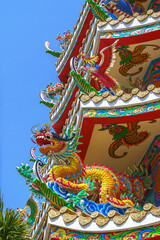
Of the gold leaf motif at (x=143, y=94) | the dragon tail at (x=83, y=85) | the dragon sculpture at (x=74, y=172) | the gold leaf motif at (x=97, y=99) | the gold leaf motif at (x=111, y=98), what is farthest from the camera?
the dragon tail at (x=83, y=85)

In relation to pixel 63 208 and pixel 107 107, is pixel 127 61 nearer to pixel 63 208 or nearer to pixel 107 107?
pixel 107 107

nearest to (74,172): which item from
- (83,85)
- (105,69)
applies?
(83,85)

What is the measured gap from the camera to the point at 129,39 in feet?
48.9

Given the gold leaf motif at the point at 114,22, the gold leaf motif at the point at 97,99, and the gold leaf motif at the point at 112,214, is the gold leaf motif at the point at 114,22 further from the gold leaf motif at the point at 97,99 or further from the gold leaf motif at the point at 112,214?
the gold leaf motif at the point at 112,214

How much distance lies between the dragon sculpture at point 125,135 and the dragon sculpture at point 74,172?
49.6 inches

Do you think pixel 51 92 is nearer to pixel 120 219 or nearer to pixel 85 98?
pixel 85 98

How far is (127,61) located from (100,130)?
2895 mm

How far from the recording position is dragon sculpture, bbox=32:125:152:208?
1232 cm

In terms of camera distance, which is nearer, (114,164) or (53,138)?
(53,138)

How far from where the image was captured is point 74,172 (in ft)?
41.5

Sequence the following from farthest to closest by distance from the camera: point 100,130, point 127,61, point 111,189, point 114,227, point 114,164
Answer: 1. point 127,61
2. point 114,164
3. point 100,130
4. point 111,189
5. point 114,227

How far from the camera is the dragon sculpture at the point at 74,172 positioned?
12.3 metres

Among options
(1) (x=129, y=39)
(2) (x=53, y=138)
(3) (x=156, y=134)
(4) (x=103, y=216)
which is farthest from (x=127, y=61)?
(4) (x=103, y=216)

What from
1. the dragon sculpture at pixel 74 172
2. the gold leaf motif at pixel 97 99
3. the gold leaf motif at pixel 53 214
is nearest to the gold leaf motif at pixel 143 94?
the gold leaf motif at pixel 97 99
